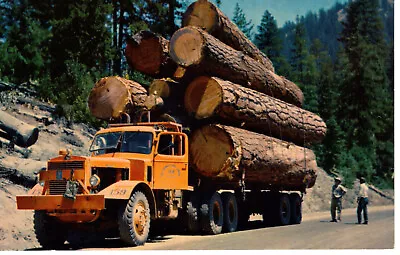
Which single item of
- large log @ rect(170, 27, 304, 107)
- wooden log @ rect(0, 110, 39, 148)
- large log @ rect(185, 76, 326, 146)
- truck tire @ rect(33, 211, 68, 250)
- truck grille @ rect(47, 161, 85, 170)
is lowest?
truck tire @ rect(33, 211, 68, 250)

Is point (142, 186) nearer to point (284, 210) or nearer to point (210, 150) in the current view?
point (210, 150)

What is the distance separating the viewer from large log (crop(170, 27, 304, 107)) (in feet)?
43.3

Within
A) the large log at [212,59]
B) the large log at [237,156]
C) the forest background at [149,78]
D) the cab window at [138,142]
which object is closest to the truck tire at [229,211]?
the large log at [237,156]

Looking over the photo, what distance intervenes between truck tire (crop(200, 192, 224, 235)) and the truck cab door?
900 mm

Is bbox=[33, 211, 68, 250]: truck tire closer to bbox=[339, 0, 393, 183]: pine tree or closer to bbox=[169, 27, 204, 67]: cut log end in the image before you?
bbox=[169, 27, 204, 67]: cut log end

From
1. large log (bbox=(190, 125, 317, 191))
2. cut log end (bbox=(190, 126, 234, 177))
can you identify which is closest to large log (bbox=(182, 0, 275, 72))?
large log (bbox=(190, 125, 317, 191))

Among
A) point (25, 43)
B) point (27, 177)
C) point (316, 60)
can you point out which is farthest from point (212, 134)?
point (316, 60)

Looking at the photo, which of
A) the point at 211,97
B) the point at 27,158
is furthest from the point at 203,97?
the point at 27,158

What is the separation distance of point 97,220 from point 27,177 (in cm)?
341

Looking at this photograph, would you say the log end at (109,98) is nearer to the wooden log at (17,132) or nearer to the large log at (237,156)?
the large log at (237,156)

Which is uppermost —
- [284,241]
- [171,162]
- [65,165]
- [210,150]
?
[210,150]

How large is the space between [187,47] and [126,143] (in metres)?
3.03

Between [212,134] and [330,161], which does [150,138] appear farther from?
[330,161]

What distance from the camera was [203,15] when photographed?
14.7 meters
